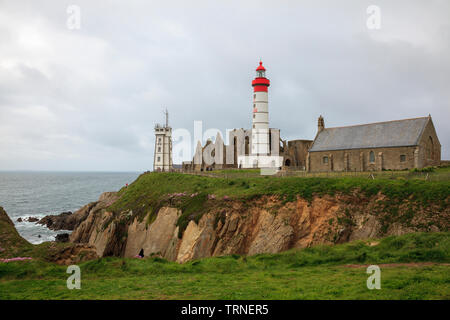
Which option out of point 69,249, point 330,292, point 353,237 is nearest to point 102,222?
point 69,249

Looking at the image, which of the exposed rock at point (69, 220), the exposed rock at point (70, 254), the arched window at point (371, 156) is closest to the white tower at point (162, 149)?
the exposed rock at point (69, 220)

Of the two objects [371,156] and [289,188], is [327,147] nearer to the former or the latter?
[371,156]

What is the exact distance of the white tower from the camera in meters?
72.8

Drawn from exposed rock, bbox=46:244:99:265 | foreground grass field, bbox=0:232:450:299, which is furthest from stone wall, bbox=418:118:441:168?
exposed rock, bbox=46:244:99:265

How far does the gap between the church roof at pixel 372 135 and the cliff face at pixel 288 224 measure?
18.5 meters

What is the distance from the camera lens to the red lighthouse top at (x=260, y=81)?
54562 millimetres

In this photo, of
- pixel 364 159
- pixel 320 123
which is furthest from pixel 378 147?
pixel 320 123

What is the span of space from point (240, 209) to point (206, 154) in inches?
1521

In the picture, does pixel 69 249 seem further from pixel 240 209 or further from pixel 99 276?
pixel 240 209

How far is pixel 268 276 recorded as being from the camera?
13.5 metres

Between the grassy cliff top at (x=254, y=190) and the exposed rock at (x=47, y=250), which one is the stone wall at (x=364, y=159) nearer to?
the grassy cliff top at (x=254, y=190)

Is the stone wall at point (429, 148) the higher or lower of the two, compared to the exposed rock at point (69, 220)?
higher

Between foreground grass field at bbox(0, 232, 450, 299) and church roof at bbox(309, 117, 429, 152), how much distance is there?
2640 cm

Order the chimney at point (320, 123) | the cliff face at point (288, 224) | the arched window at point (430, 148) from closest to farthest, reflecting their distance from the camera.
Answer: the cliff face at point (288, 224), the arched window at point (430, 148), the chimney at point (320, 123)
